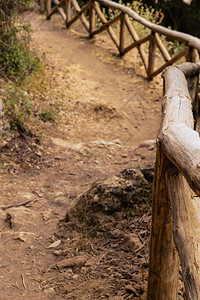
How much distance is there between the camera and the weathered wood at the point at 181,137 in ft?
4.69

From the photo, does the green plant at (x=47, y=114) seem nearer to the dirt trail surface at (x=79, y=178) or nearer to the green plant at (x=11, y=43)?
the dirt trail surface at (x=79, y=178)

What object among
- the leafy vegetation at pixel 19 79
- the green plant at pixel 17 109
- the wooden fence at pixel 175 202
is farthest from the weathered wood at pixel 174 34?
the wooden fence at pixel 175 202

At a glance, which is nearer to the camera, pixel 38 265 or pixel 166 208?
pixel 166 208

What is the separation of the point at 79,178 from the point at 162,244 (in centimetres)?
263

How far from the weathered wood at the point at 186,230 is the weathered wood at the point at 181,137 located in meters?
0.15

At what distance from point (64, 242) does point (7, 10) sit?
409 centimetres

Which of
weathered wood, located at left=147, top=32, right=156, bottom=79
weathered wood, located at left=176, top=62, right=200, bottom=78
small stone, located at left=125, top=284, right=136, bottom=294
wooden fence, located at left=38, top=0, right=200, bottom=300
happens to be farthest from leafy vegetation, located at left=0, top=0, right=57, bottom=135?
small stone, located at left=125, top=284, right=136, bottom=294

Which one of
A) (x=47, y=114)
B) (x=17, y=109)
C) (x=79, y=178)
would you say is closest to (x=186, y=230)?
(x=79, y=178)

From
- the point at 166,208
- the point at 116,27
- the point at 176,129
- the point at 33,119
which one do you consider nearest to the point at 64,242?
the point at 166,208

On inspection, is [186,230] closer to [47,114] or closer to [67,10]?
[47,114]

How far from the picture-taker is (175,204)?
1708 mm

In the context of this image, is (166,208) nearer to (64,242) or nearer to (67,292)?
(67,292)

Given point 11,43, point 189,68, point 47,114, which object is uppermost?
point 189,68

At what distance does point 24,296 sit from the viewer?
262cm
